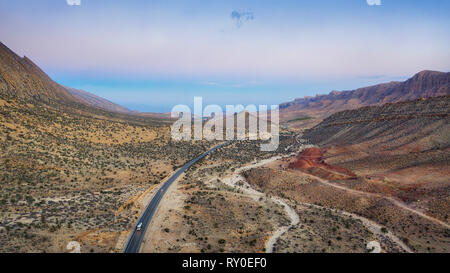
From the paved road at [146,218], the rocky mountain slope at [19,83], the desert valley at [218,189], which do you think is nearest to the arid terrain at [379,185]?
the desert valley at [218,189]

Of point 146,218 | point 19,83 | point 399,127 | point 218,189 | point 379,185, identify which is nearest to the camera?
point 146,218

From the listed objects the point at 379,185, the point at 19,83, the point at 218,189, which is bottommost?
the point at 218,189

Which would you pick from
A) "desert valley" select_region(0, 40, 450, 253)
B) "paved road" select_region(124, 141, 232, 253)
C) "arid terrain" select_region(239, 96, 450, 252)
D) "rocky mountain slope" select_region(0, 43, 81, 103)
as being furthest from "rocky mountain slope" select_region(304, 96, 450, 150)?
"rocky mountain slope" select_region(0, 43, 81, 103)

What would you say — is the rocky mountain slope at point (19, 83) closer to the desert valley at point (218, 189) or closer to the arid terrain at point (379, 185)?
the desert valley at point (218, 189)

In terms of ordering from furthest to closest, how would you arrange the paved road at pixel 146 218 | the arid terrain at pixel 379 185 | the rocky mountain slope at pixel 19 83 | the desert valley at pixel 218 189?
the rocky mountain slope at pixel 19 83 < the arid terrain at pixel 379 185 < the desert valley at pixel 218 189 < the paved road at pixel 146 218

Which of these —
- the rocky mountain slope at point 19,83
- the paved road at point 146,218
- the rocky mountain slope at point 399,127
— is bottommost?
the paved road at point 146,218

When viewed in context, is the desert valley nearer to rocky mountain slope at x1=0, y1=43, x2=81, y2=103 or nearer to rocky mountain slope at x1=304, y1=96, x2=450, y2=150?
rocky mountain slope at x1=304, y1=96, x2=450, y2=150

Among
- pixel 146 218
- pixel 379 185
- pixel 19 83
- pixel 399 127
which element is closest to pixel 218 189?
pixel 146 218

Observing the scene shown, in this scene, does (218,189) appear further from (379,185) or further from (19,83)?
(19,83)

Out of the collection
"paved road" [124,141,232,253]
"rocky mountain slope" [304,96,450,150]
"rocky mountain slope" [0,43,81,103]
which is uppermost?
"rocky mountain slope" [0,43,81,103]
